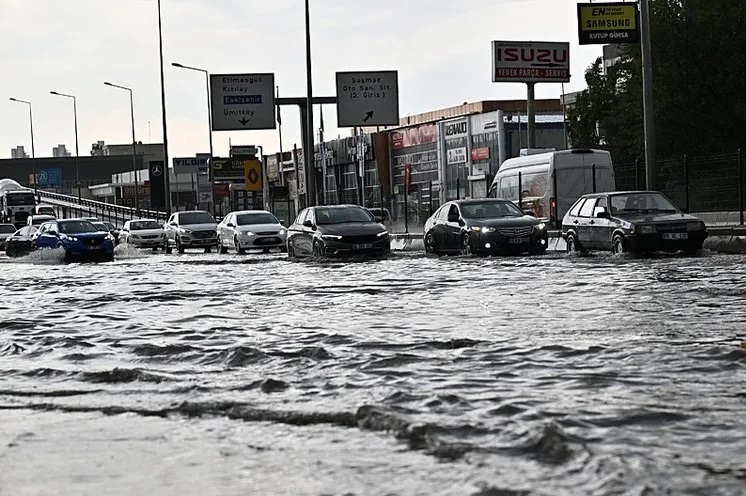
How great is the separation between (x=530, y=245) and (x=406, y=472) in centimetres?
2372

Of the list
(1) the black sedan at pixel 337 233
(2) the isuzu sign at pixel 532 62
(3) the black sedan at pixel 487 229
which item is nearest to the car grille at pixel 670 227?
(3) the black sedan at pixel 487 229

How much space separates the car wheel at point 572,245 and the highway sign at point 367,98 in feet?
81.5

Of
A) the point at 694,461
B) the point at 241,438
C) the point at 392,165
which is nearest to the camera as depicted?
the point at 694,461

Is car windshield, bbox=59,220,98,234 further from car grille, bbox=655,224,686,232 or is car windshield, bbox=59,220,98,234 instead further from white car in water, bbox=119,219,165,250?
car grille, bbox=655,224,686,232

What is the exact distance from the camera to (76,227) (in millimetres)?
42688

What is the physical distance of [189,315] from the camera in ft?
54.6

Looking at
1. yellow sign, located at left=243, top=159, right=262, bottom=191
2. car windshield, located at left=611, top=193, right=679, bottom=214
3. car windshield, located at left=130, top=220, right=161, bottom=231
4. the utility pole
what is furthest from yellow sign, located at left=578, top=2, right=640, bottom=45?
car windshield, located at left=130, top=220, right=161, bottom=231

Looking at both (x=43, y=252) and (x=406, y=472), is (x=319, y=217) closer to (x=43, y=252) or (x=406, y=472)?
(x=43, y=252)

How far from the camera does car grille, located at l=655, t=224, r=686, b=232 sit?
2605 centimetres

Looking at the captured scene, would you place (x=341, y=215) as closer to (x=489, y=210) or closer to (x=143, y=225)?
(x=489, y=210)

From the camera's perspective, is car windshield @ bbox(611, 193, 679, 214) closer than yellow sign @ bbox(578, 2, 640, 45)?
Yes

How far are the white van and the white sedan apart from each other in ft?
26.9

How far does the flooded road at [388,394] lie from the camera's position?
20.4 feet

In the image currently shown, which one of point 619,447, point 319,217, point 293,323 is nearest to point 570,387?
point 619,447
